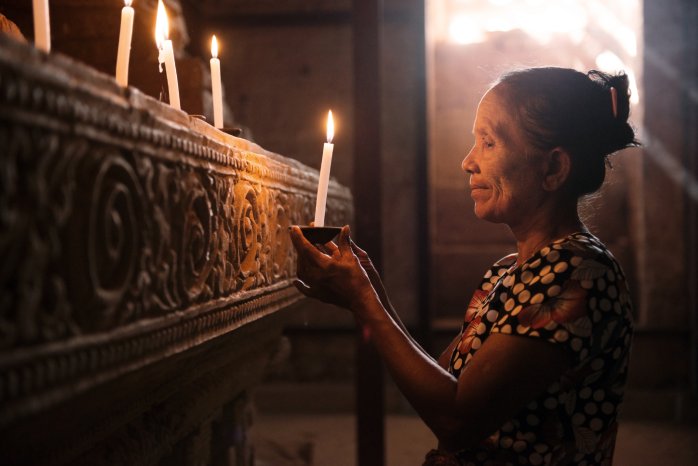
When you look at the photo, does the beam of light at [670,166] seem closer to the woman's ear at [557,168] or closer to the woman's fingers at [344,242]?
the woman's ear at [557,168]

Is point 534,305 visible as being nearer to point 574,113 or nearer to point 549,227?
point 549,227

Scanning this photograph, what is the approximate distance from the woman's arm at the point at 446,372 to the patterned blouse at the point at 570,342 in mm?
56

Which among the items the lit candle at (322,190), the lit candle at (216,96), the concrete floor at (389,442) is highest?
the lit candle at (216,96)

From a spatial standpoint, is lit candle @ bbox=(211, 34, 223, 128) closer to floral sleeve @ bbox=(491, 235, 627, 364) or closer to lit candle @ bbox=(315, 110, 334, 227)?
lit candle @ bbox=(315, 110, 334, 227)

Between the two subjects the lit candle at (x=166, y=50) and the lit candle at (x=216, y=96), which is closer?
the lit candle at (x=166, y=50)

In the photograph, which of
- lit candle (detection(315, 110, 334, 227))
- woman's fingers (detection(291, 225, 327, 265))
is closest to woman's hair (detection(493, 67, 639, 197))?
lit candle (detection(315, 110, 334, 227))

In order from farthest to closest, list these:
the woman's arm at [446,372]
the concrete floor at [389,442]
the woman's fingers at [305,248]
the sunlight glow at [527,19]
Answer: the sunlight glow at [527,19] < the concrete floor at [389,442] < the woman's fingers at [305,248] < the woman's arm at [446,372]

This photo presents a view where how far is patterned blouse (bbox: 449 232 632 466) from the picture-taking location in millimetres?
1492

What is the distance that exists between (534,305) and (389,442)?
14.1 ft

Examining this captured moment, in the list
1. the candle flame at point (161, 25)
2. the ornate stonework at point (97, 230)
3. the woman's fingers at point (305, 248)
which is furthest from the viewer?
the candle flame at point (161, 25)

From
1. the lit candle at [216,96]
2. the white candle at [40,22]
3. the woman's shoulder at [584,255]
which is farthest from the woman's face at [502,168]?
the white candle at [40,22]

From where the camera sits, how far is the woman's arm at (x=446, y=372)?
4.77ft

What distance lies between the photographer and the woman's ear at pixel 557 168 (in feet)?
5.67

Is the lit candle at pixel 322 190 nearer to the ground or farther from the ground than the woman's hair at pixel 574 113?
nearer to the ground
